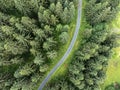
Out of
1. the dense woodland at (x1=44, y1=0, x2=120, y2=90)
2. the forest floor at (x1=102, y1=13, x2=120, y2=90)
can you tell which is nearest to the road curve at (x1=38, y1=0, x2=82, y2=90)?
the dense woodland at (x1=44, y1=0, x2=120, y2=90)

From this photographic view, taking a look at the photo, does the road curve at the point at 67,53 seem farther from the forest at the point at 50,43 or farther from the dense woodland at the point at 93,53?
the dense woodland at the point at 93,53

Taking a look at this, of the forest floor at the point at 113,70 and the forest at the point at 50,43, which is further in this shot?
the forest floor at the point at 113,70

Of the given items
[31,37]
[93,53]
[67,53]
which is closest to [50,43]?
[31,37]

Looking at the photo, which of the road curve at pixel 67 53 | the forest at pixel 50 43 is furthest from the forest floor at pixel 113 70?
the road curve at pixel 67 53

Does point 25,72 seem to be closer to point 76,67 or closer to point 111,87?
point 76,67

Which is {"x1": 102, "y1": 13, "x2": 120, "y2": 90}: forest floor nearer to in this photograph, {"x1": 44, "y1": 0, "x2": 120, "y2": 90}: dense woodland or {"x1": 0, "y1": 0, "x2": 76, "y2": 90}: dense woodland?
{"x1": 44, "y1": 0, "x2": 120, "y2": 90}: dense woodland

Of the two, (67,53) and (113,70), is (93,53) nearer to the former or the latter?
(67,53)
